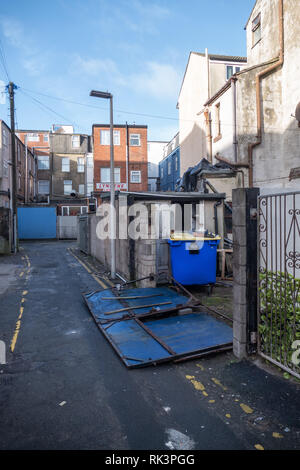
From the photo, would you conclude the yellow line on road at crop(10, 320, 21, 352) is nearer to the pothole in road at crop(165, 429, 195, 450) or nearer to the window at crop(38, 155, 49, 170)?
the pothole in road at crop(165, 429, 195, 450)

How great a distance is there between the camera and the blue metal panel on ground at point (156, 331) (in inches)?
188

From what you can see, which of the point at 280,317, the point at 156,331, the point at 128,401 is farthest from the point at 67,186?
the point at 128,401

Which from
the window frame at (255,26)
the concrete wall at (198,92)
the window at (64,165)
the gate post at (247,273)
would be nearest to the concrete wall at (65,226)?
the window at (64,165)

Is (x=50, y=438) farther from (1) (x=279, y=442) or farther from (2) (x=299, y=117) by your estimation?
(2) (x=299, y=117)

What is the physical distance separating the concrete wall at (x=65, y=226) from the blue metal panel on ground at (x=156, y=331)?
26.9 m

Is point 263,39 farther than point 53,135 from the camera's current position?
No

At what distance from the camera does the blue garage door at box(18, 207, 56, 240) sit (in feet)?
107

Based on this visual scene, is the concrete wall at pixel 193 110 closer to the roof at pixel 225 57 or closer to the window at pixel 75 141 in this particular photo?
the roof at pixel 225 57

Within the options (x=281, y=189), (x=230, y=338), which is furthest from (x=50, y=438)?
(x=281, y=189)

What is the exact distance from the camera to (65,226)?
33.3 metres

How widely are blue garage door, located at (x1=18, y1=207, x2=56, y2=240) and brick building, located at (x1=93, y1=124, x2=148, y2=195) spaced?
18.8 feet

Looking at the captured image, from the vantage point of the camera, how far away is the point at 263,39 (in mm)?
15852

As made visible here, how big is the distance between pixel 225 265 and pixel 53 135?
3581cm
